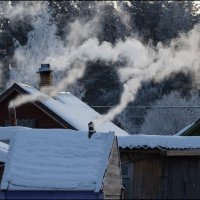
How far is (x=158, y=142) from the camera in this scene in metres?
25.8

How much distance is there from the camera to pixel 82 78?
60188 millimetres

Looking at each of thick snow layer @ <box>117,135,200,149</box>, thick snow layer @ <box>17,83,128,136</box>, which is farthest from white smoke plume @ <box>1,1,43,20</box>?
thick snow layer @ <box>117,135,200,149</box>

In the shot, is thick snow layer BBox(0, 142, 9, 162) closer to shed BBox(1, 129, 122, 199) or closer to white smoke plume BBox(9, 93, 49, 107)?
shed BBox(1, 129, 122, 199)

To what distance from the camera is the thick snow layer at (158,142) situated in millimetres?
25734

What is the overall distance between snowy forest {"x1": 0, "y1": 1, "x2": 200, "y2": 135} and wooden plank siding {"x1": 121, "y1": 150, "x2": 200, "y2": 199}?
64.8 ft

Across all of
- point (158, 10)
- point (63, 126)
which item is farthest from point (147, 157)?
point (158, 10)

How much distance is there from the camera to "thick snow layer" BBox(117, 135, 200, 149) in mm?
25734

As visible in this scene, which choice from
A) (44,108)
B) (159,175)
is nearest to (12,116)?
(44,108)

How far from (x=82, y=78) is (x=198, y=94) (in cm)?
950

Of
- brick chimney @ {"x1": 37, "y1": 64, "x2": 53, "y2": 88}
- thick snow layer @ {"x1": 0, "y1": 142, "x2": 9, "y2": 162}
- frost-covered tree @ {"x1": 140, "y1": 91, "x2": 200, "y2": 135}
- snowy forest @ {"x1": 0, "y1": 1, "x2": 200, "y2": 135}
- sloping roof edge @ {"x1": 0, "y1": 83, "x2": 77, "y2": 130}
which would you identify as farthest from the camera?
snowy forest @ {"x1": 0, "y1": 1, "x2": 200, "y2": 135}

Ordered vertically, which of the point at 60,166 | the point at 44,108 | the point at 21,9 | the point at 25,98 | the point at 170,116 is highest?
the point at 21,9

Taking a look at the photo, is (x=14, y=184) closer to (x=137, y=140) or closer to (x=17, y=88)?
(x=137, y=140)

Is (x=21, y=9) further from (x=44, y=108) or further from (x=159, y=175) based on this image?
(x=159, y=175)

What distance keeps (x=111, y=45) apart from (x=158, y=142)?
25.9 m
